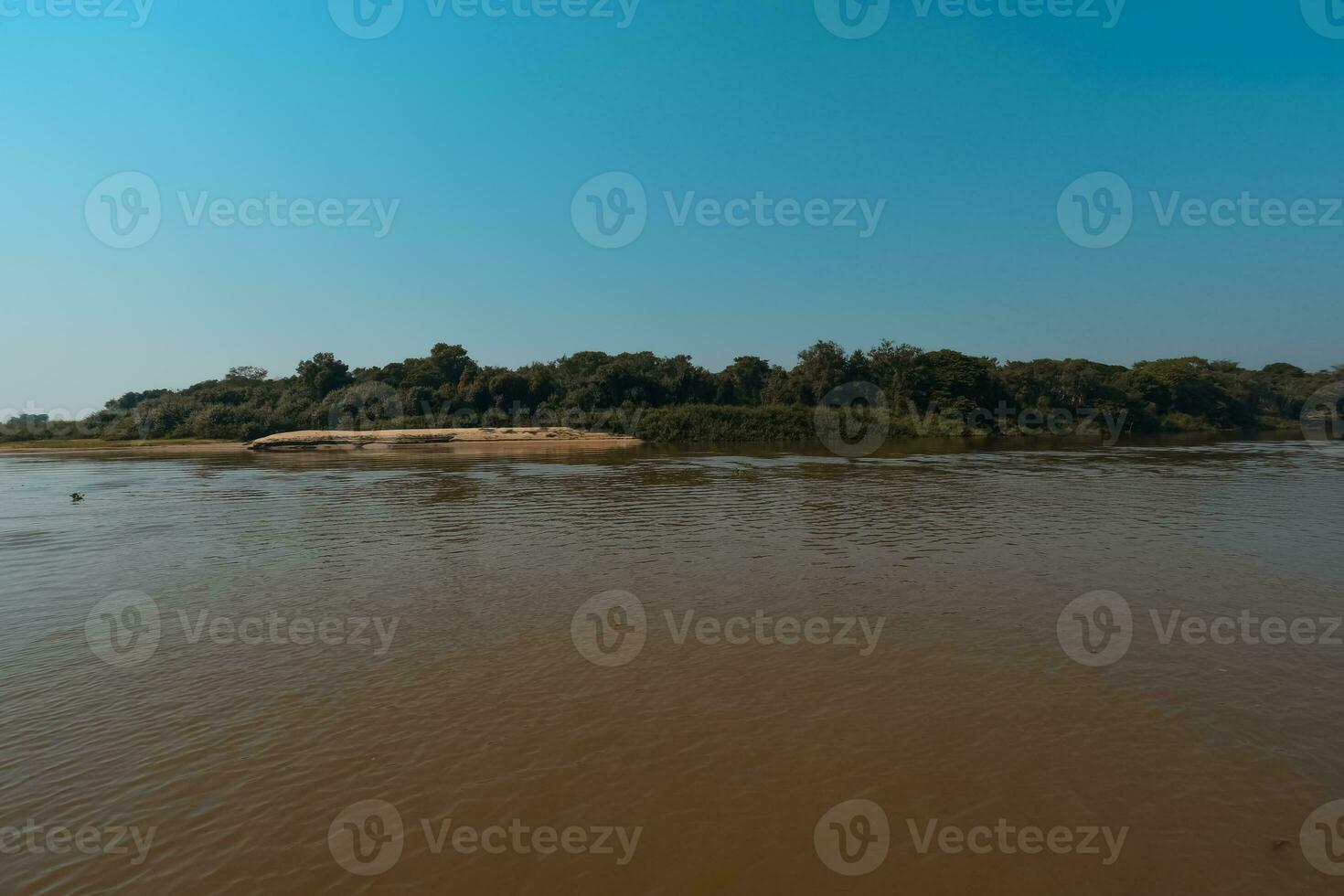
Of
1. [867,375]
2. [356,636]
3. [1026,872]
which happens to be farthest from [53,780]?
[867,375]

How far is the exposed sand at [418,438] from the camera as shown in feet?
193

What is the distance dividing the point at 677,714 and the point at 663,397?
2884 inches

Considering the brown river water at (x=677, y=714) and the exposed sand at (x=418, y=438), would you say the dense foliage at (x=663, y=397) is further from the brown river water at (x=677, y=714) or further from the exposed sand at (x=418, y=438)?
the brown river water at (x=677, y=714)

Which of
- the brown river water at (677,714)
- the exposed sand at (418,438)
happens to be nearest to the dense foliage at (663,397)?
the exposed sand at (418,438)

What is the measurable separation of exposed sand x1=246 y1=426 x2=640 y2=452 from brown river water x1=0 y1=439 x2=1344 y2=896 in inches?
1755

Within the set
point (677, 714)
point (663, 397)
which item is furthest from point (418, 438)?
point (677, 714)

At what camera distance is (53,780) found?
5.78 m

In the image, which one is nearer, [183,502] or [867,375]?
[183,502]

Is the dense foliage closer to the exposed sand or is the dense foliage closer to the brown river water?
the exposed sand

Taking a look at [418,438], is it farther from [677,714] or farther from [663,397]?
[677,714]

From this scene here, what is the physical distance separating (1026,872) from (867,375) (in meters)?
85.7

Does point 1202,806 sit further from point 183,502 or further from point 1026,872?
point 183,502

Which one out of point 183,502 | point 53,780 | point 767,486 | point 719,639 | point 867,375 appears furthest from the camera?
point 867,375

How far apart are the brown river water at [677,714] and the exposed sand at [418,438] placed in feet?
146
